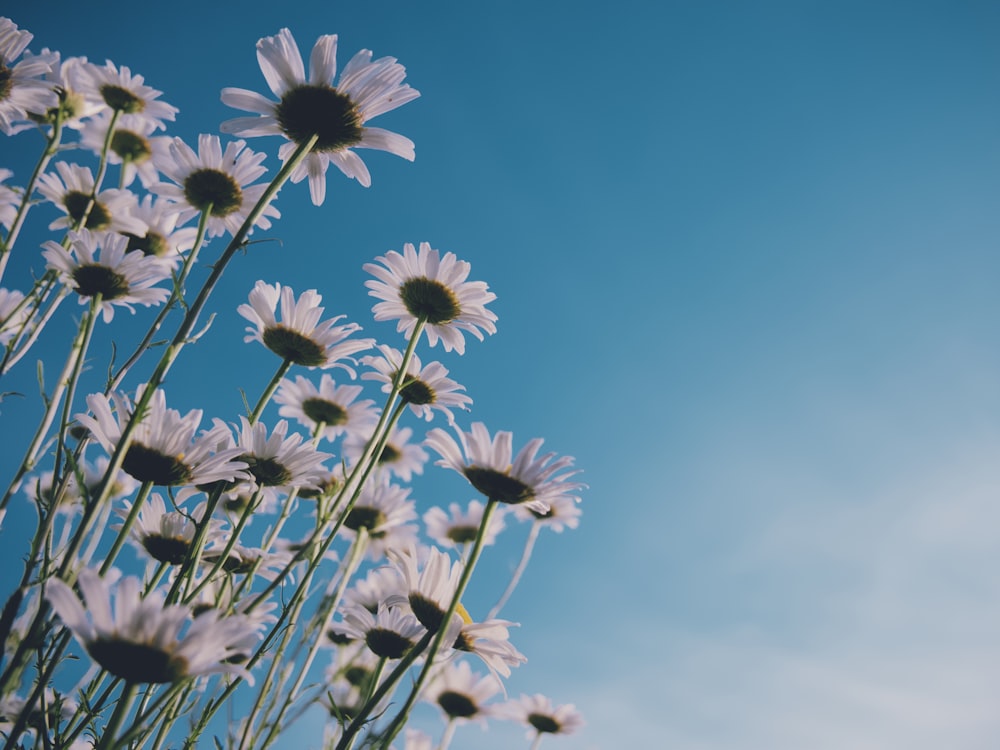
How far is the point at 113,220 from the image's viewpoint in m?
2.43

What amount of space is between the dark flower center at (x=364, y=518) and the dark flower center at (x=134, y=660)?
1.71 metres

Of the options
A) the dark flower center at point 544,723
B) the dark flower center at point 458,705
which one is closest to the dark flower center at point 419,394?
the dark flower center at point 458,705

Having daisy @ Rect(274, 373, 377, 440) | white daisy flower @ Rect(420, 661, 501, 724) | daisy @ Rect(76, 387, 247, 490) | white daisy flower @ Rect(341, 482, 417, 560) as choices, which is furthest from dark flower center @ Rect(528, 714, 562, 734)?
daisy @ Rect(76, 387, 247, 490)

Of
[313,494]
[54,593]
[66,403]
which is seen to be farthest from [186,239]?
[54,593]

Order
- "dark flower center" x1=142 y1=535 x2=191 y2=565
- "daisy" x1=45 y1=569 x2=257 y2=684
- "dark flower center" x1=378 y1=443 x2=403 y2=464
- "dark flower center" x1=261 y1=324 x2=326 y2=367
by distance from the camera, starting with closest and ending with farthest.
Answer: "daisy" x1=45 y1=569 x2=257 y2=684 < "dark flower center" x1=142 y1=535 x2=191 y2=565 < "dark flower center" x1=261 y1=324 x2=326 y2=367 < "dark flower center" x1=378 y1=443 x2=403 y2=464

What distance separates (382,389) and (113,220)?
1.07 metres

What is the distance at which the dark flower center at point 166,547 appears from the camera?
1908mm

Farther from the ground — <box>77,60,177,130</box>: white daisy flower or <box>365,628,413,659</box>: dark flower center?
<box>77,60,177,130</box>: white daisy flower

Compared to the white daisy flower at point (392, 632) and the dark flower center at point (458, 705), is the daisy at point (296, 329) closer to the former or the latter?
the white daisy flower at point (392, 632)

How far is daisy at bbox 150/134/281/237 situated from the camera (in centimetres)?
221

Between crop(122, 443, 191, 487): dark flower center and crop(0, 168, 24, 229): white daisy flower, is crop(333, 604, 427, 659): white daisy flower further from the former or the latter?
crop(0, 168, 24, 229): white daisy flower

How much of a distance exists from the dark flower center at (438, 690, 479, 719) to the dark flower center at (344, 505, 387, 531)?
0.71 meters

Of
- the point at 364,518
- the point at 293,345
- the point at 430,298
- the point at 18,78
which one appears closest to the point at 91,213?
the point at 18,78

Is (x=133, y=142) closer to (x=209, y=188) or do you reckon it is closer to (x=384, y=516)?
(x=209, y=188)
